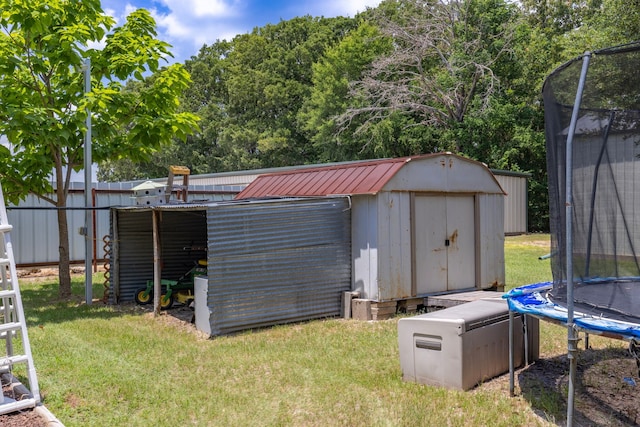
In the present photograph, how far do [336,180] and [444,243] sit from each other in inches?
77.0

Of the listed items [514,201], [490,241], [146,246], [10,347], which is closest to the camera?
[10,347]

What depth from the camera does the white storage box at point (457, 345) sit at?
4.52 metres

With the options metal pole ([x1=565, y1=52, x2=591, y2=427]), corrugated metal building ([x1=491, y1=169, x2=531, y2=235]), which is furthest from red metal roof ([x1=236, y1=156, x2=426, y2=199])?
corrugated metal building ([x1=491, y1=169, x2=531, y2=235])

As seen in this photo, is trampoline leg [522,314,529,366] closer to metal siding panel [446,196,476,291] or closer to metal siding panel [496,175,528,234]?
metal siding panel [446,196,476,291]

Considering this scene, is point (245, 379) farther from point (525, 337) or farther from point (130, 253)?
point (130, 253)

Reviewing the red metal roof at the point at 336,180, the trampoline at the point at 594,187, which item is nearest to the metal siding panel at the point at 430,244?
the red metal roof at the point at 336,180

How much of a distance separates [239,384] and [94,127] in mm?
5728

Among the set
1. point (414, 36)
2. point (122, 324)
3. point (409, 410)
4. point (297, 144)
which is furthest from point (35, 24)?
point (297, 144)

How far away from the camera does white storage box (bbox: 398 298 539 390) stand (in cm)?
452

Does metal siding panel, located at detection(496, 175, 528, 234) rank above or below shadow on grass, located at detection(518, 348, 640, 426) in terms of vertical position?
above

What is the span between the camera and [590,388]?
183 inches

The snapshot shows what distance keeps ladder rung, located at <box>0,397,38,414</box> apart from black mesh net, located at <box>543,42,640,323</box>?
164 inches

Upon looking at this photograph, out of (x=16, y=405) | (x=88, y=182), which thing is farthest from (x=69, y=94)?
(x=16, y=405)

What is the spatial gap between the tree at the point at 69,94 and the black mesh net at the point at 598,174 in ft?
20.1
